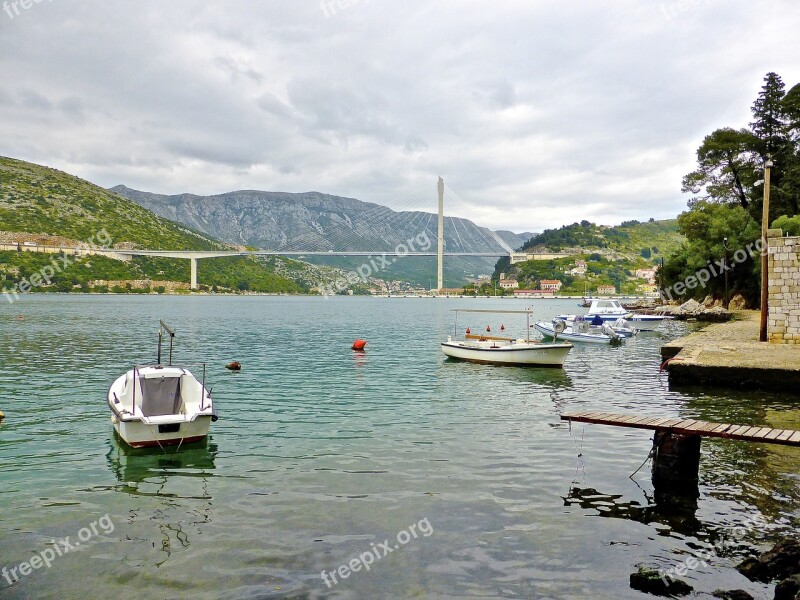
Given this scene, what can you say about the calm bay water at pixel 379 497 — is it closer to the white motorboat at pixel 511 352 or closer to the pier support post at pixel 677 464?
the pier support post at pixel 677 464

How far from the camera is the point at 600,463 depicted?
38.2 ft

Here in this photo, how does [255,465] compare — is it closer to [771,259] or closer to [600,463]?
[600,463]

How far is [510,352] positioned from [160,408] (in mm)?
17973

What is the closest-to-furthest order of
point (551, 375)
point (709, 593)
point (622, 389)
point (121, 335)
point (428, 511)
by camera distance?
point (709, 593)
point (428, 511)
point (622, 389)
point (551, 375)
point (121, 335)

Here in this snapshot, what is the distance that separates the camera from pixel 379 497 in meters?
9.72

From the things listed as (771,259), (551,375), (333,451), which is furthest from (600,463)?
(771,259)

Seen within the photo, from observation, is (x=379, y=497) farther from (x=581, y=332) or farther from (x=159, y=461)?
(x=581, y=332)

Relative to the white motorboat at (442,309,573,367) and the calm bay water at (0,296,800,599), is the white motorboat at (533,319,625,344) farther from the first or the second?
the calm bay water at (0,296,800,599)

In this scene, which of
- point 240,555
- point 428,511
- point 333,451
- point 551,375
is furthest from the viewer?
point 551,375

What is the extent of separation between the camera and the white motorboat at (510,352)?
27109 mm

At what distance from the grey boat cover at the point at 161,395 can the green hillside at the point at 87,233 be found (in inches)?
4864

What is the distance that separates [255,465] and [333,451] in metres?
1.78

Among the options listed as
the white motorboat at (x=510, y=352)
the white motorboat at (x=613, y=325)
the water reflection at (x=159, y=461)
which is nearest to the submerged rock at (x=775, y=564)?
the water reflection at (x=159, y=461)

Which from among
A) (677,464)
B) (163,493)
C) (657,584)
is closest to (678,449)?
(677,464)
